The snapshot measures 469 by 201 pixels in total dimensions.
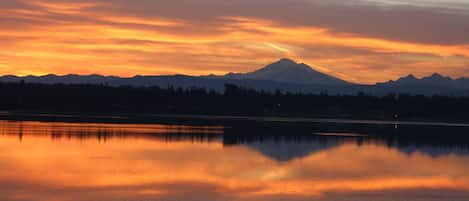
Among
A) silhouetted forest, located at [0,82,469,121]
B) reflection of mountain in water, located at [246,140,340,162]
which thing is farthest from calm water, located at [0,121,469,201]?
silhouetted forest, located at [0,82,469,121]

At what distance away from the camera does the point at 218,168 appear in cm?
2827

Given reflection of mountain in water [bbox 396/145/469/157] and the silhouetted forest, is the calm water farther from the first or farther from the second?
the silhouetted forest

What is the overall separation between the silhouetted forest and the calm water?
6684cm

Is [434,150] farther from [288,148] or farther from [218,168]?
[218,168]

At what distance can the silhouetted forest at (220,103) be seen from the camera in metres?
113

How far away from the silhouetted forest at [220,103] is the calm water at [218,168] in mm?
66839

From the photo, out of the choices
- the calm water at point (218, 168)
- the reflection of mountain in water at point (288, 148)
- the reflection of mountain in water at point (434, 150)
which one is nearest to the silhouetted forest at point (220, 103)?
the reflection of mountain in water at point (288, 148)

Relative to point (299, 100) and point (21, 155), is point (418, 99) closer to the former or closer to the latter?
point (299, 100)

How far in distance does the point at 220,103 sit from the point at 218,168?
9676 centimetres

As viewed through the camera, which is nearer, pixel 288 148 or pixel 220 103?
pixel 288 148

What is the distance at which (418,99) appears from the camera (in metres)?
138

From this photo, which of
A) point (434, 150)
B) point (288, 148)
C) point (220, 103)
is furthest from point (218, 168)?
point (220, 103)

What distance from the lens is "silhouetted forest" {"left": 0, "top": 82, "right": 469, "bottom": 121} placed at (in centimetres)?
11294

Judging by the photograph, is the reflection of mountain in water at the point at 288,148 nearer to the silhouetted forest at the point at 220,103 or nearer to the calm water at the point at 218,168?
the calm water at the point at 218,168
